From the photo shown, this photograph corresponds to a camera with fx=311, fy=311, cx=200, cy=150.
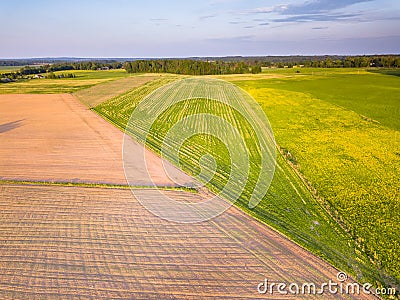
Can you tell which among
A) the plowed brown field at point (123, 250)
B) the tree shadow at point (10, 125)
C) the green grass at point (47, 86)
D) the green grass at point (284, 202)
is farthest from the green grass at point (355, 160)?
the green grass at point (47, 86)

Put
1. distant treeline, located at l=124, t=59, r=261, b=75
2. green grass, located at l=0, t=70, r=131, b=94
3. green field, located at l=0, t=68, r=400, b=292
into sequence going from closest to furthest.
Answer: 1. green field, located at l=0, t=68, r=400, b=292
2. green grass, located at l=0, t=70, r=131, b=94
3. distant treeline, located at l=124, t=59, r=261, b=75

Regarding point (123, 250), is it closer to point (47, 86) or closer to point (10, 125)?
point (10, 125)

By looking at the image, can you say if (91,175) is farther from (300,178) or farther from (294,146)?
(294,146)

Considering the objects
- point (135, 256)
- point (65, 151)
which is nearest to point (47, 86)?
point (65, 151)

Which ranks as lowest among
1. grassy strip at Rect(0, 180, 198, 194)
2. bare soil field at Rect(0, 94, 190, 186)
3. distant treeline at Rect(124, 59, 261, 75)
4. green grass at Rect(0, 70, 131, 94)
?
grassy strip at Rect(0, 180, 198, 194)

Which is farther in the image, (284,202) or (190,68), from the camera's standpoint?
(190,68)

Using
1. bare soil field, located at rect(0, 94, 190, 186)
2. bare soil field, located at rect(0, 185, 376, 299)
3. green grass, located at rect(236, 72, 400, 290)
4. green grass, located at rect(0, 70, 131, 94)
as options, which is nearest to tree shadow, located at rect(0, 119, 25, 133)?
bare soil field, located at rect(0, 94, 190, 186)

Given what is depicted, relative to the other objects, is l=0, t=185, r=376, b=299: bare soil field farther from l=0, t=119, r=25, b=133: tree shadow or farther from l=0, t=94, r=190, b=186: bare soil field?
l=0, t=119, r=25, b=133: tree shadow
